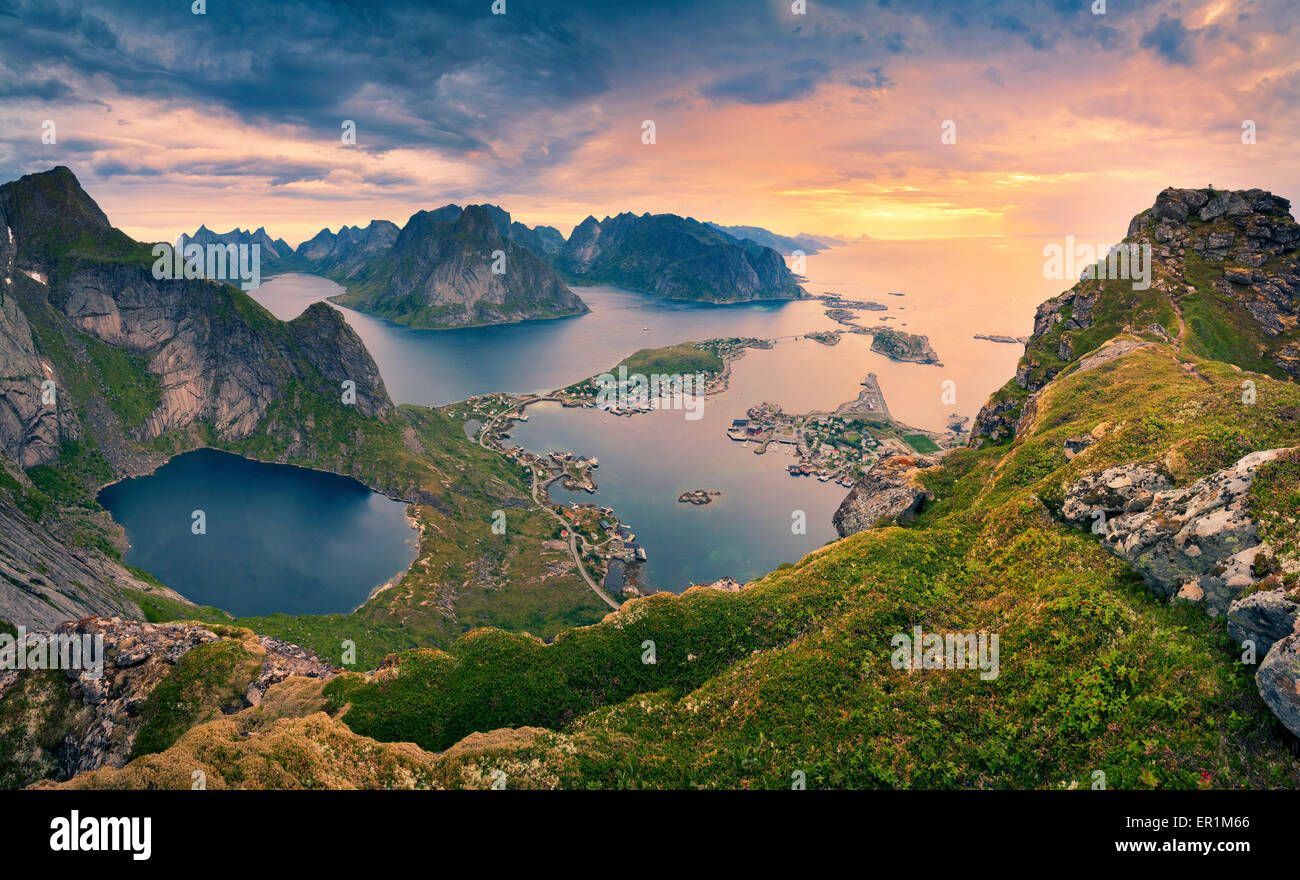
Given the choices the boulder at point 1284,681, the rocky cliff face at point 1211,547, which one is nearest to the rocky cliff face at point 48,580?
the boulder at point 1284,681

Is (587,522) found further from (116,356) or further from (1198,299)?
(116,356)

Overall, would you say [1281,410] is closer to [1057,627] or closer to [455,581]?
[1057,627]

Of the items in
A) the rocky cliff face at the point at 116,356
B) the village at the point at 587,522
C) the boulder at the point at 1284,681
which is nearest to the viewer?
the boulder at the point at 1284,681

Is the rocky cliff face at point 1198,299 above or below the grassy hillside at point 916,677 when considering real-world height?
above

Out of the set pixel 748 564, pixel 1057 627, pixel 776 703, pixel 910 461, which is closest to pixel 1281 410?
pixel 1057 627

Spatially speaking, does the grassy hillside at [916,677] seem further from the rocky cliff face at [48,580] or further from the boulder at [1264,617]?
the rocky cliff face at [48,580]

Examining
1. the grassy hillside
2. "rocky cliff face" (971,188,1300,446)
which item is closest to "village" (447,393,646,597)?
the grassy hillside

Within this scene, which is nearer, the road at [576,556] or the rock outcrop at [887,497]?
the rock outcrop at [887,497]

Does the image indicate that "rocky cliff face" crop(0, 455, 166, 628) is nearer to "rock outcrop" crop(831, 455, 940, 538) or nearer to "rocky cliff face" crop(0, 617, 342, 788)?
"rocky cliff face" crop(0, 617, 342, 788)
